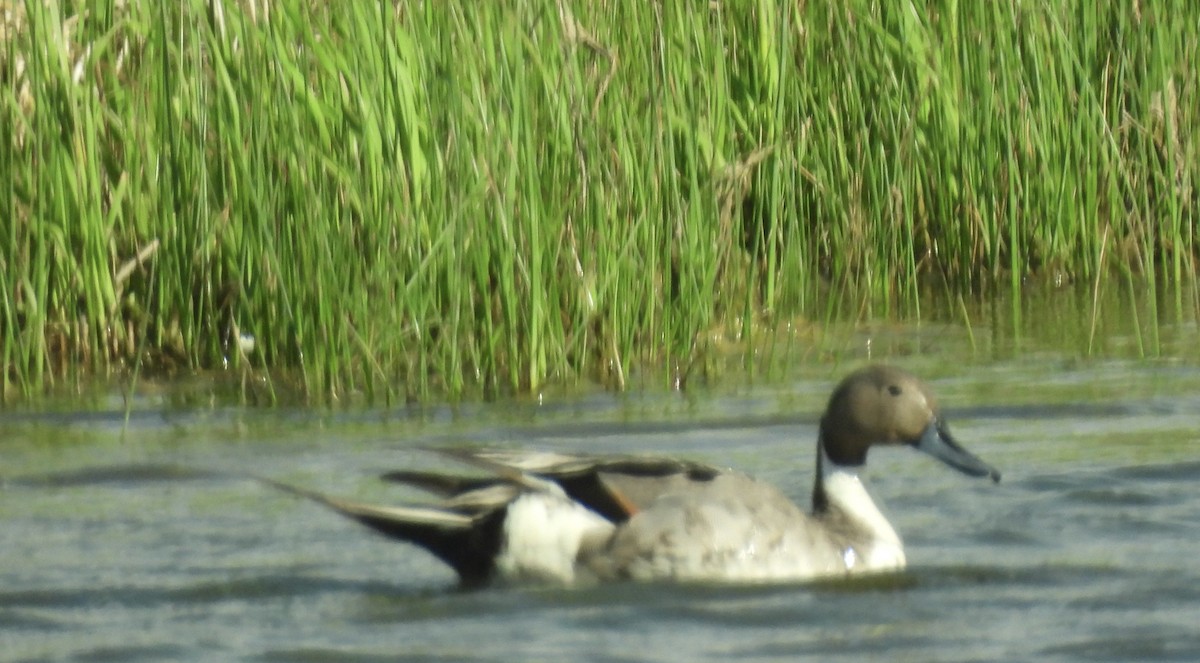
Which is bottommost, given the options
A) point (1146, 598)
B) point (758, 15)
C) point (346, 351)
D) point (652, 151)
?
point (1146, 598)

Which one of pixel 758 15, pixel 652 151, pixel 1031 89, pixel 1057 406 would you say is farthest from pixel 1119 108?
pixel 652 151

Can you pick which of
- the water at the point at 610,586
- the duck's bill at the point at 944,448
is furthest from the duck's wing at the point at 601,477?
the duck's bill at the point at 944,448

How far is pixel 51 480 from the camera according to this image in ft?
20.3

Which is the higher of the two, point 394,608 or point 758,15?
point 758,15

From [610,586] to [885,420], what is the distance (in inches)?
35.1

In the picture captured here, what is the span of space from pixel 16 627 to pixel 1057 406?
3.38 m

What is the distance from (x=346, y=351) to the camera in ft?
21.8

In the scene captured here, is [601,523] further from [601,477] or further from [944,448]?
[944,448]

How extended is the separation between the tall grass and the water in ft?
0.93

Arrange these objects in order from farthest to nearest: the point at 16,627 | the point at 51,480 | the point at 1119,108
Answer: the point at 1119,108 → the point at 51,480 → the point at 16,627

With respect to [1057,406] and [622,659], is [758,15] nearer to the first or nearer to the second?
[1057,406]

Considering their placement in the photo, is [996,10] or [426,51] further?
[996,10]

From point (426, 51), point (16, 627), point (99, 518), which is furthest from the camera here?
point (426, 51)

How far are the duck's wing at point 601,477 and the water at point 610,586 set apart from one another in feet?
0.71
